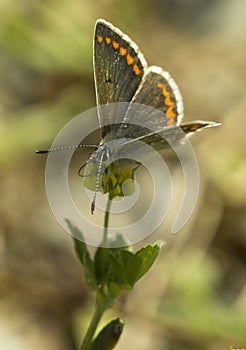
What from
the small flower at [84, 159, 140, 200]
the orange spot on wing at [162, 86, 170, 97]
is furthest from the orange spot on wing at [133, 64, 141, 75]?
the small flower at [84, 159, 140, 200]

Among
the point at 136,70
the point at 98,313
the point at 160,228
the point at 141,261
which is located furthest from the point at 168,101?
the point at 160,228

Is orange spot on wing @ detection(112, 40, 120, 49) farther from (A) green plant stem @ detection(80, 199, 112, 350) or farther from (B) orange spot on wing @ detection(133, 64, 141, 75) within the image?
(A) green plant stem @ detection(80, 199, 112, 350)

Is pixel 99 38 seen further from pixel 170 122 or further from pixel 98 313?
pixel 98 313

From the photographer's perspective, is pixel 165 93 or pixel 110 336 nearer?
pixel 110 336

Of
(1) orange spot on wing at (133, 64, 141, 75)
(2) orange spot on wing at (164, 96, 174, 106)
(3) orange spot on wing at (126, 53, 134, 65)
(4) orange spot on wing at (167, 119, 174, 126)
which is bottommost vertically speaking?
(4) orange spot on wing at (167, 119, 174, 126)

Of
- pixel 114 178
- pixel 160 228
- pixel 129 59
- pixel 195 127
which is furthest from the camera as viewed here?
pixel 160 228

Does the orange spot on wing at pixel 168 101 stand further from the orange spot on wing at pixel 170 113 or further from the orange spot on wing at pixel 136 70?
the orange spot on wing at pixel 136 70

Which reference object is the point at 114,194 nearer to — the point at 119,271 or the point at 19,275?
the point at 119,271
